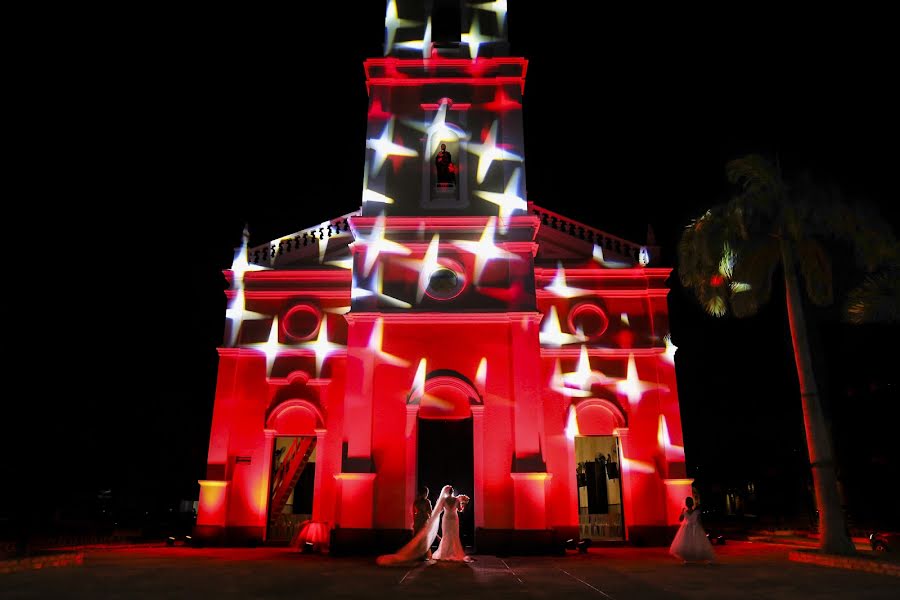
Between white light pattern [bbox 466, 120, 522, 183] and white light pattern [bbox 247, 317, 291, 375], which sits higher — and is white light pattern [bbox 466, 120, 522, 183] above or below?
above

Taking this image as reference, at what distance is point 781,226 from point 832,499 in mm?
6268

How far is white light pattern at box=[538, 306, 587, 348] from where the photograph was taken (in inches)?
805

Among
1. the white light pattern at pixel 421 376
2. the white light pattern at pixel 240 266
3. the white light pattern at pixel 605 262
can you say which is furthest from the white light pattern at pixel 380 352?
the white light pattern at pixel 605 262

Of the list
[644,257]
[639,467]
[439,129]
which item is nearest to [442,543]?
[639,467]

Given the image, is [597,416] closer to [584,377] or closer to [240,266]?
[584,377]

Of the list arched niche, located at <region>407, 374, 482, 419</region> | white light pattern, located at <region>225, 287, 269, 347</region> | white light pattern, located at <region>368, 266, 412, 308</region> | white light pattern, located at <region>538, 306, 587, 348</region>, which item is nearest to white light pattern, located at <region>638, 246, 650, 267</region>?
white light pattern, located at <region>538, 306, 587, 348</region>

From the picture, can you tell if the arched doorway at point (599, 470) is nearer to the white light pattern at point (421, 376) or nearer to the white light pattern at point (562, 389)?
the white light pattern at point (562, 389)

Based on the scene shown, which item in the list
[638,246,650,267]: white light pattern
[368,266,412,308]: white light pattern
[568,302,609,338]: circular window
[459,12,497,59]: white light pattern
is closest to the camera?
[368,266,412,308]: white light pattern

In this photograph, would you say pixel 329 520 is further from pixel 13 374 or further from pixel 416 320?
pixel 13 374

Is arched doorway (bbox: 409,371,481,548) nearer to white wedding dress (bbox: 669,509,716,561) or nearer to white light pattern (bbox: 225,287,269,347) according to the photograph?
white wedding dress (bbox: 669,509,716,561)

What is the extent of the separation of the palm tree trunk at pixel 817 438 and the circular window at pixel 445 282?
8.08 metres

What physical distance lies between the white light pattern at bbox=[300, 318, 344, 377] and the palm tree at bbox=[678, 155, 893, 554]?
10.7 meters

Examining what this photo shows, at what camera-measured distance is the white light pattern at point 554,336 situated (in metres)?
20.4

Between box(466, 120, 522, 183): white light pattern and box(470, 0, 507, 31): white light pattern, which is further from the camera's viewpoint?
box(470, 0, 507, 31): white light pattern
